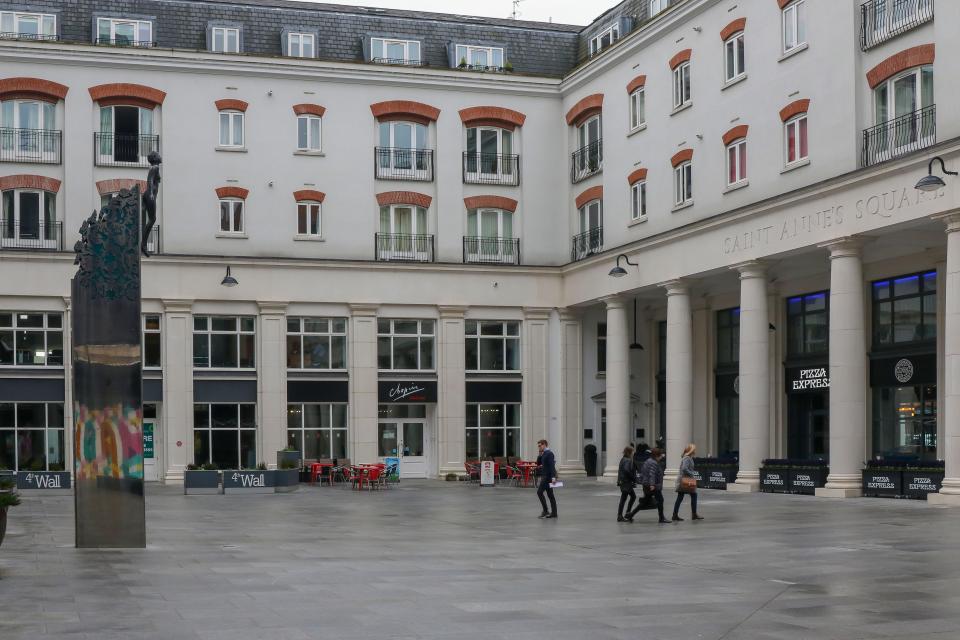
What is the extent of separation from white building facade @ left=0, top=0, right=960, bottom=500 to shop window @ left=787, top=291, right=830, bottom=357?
12cm

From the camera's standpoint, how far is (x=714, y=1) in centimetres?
3944

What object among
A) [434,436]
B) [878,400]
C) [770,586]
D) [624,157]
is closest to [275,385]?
[434,436]

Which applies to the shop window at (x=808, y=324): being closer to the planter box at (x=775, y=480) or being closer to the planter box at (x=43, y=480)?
the planter box at (x=775, y=480)

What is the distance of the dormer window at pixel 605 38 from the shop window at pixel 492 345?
10.8 meters

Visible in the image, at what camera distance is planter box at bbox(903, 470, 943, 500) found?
1226 inches

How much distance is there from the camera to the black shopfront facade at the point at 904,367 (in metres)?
35.9

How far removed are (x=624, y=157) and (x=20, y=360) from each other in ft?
71.5

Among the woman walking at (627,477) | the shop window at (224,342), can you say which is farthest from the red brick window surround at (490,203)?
the woman walking at (627,477)

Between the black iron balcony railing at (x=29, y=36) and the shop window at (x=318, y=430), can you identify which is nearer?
the black iron balcony railing at (x=29, y=36)

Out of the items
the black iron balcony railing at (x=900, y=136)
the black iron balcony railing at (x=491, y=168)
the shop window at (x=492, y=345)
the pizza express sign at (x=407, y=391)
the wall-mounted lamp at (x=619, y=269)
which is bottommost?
the pizza express sign at (x=407, y=391)

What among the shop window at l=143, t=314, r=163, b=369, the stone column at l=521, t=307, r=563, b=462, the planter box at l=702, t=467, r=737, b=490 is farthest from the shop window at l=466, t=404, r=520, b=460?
the shop window at l=143, t=314, r=163, b=369

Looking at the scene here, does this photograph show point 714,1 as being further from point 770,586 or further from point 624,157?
point 770,586

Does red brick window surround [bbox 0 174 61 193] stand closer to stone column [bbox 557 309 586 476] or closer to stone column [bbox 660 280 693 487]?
stone column [bbox 557 309 586 476]

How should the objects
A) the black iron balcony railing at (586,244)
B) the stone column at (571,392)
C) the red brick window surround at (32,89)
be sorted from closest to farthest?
the red brick window surround at (32,89) < the black iron balcony railing at (586,244) < the stone column at (571,392)
